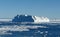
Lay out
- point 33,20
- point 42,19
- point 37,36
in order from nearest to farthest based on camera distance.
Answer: point 37,36
point 33,20
point 42,19

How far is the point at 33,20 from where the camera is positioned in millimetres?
93375

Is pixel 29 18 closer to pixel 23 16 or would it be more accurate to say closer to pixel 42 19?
pixel 23 16

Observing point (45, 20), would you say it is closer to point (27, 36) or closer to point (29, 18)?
point (29, 18)

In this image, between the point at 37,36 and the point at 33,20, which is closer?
the point at 37,36

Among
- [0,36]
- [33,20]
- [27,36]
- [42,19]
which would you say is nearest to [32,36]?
[27,36]

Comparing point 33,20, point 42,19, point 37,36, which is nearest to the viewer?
point 37,36

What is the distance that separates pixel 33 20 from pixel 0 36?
63.8 m

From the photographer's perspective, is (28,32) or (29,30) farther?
(29,30)

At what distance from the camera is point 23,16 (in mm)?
95188

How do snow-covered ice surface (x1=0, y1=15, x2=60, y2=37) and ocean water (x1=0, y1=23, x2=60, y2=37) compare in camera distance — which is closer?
ocean water (x1=0, y1=23, x2=60, y2=37)

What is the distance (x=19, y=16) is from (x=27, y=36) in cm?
6528

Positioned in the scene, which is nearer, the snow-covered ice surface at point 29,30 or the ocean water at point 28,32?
the ocean water at point 28,32

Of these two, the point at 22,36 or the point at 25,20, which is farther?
the point at 25,20

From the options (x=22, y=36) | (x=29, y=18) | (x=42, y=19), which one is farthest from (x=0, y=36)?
(x=42, y=19)
